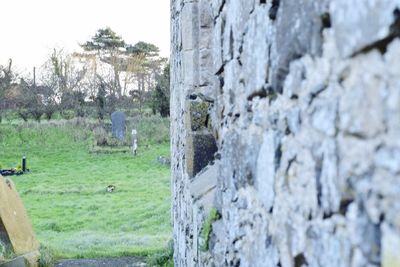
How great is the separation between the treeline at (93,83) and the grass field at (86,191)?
2.94 metres

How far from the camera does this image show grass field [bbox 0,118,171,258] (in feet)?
29.2

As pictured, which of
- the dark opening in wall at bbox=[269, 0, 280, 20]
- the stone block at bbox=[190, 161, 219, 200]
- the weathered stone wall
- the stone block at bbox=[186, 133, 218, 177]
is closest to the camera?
the weathered stone wall

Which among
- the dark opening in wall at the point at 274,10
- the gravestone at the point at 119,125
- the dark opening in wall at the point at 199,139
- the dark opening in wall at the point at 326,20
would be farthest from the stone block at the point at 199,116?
the gravestone at the point at 119,125

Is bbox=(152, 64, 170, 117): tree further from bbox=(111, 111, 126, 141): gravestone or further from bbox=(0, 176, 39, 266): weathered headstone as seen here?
bbox=(0, 176, 39, 266): weathered headstone

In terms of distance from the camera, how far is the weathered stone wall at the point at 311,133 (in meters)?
0.86

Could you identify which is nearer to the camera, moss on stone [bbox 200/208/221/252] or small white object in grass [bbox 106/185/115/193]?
moss on stone [bbox 200/208/221/252]

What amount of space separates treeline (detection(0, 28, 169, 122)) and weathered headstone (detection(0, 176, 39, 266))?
58.6 ft

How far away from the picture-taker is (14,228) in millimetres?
7121

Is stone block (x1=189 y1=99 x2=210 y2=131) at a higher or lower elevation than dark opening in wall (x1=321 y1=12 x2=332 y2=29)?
lower

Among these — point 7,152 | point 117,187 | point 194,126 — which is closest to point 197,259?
point 194,126

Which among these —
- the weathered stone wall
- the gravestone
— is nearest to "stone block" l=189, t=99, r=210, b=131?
the weathered stone wall

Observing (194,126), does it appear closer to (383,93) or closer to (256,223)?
(256,223)

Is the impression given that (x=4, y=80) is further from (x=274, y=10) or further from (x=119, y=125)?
(x=274, y=10)

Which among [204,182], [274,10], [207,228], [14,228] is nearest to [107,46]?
[14,228]
